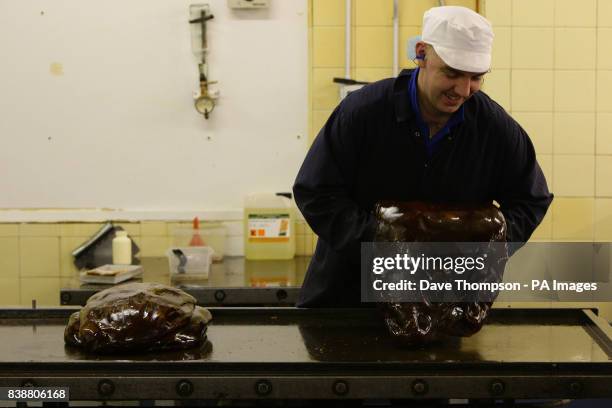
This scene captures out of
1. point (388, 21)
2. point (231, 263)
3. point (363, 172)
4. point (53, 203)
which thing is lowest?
point (231, 263)

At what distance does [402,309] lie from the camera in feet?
6.36

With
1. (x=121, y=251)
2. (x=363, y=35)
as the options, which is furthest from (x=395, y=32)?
(x=121, y=251)

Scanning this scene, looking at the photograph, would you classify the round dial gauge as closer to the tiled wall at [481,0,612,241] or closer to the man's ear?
the tiled wall at [481,0,612,241]

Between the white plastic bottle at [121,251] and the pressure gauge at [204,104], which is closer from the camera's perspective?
the white plastic bottle at [121,251]

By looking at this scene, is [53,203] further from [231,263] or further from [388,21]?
[388,21]

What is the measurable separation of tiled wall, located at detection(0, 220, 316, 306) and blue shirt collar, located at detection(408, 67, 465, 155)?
169 cm

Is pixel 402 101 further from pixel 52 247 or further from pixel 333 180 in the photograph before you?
pixel 52 247

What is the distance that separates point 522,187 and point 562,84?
145 centimetres

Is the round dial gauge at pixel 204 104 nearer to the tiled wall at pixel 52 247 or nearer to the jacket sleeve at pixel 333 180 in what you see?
the tiled wall at pixel 52 247

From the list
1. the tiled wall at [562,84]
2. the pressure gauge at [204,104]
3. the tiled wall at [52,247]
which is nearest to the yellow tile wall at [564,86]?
the tiled wall at [562,84]

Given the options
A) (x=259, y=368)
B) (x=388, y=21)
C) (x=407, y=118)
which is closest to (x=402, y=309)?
(x=259, y=368)

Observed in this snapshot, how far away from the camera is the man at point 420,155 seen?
2.20 metres

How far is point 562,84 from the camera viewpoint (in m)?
3.64

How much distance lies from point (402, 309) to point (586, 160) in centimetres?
203
